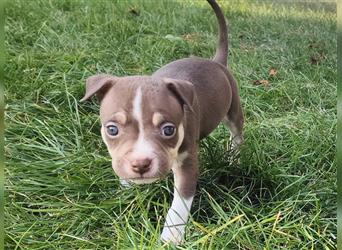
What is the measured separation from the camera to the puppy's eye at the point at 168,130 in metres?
2.69

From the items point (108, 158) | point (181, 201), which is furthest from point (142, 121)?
point (108, 158)

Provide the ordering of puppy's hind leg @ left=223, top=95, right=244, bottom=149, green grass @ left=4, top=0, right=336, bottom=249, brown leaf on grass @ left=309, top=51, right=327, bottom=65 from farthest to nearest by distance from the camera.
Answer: brown leaf on grass @ left=309, top=51, right=327, bottom=65, puppy's hind leg @ left=223, top=95, right=244, bottom=149, green grass @ left=4, top=0, right=336, bottom=249

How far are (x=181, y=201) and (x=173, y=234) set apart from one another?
0.74 ft

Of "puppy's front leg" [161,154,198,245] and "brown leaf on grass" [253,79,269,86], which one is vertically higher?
"puppy's front leg" [161,154,198,245]

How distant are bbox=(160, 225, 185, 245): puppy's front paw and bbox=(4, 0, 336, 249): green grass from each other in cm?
5

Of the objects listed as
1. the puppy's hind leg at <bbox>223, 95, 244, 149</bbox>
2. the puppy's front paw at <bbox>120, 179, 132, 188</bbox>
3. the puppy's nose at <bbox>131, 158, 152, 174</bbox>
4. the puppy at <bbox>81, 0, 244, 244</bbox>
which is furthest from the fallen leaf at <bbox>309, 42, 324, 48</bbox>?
the puppy's nose at <bbox>131, 158, 152, 174</bbox>

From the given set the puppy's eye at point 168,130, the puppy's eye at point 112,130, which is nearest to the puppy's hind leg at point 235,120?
the puppy's eye at point 168,130

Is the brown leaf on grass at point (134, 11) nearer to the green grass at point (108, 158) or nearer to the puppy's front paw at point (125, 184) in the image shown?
the green grass at point (108, 158)

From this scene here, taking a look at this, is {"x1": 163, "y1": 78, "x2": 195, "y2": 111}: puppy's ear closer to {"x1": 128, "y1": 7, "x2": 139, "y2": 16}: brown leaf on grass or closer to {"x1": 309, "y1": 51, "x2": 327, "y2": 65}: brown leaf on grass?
{"x1": 309, "y1": 51, "x2": 327, "y2": 65}: brown leaf on grass

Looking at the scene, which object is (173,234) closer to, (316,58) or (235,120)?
(235,120)

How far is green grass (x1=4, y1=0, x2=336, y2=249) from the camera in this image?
295cm

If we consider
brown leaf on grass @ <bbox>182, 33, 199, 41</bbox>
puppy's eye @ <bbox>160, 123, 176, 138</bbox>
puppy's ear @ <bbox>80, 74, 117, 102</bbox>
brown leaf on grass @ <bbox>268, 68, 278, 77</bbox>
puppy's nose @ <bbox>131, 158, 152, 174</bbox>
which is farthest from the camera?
brown leaf on grass @ <bbox>182, 33, 199, 41</bbox>

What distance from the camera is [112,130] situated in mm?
2719

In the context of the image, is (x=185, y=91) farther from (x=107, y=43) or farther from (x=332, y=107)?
(x=107, y=43)
